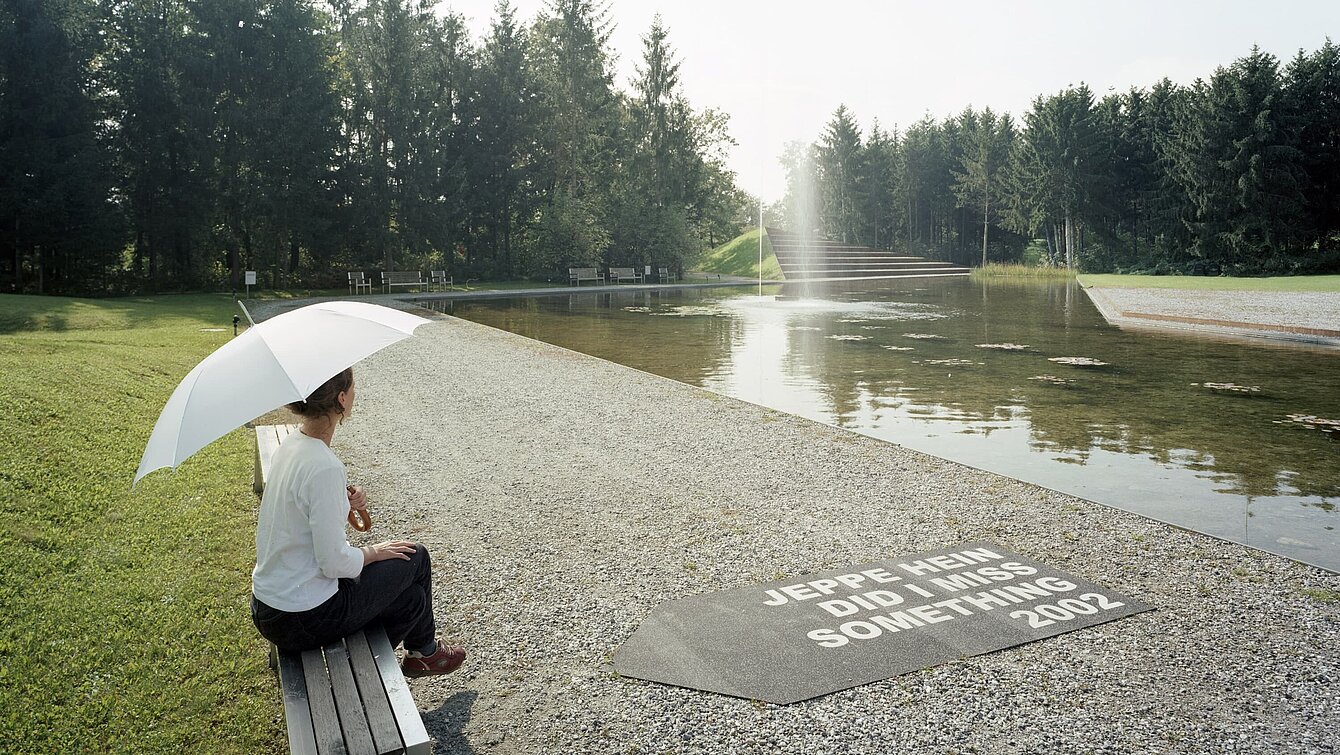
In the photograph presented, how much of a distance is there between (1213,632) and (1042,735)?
1488 mm

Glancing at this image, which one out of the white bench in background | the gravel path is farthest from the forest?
the gravel path

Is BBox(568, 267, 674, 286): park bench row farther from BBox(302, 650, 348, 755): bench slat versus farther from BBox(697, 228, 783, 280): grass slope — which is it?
BBox(302, 650, 348, 755): bench slat

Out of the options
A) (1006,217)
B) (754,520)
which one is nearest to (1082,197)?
(1006,217)

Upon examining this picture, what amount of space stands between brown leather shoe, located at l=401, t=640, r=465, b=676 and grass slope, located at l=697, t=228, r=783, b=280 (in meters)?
→ 53.6

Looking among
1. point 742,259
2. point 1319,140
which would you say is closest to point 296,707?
point 1319,140

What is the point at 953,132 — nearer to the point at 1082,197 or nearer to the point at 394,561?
the point at 1082,197

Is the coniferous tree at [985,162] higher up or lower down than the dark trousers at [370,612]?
higher up

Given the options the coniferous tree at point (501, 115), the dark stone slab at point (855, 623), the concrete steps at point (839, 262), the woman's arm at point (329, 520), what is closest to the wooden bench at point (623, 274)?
the coniferous tree at point (501, 115)

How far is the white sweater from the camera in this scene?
3176 mm

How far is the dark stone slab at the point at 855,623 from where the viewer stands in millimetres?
3977

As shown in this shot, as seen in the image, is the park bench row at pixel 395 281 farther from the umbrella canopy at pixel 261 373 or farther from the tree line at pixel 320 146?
the umbrella canopy at pixel 261 373

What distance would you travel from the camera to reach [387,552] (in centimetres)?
356

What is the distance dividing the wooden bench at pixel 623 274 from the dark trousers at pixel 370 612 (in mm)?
45172

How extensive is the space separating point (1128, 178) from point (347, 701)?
63.3m
